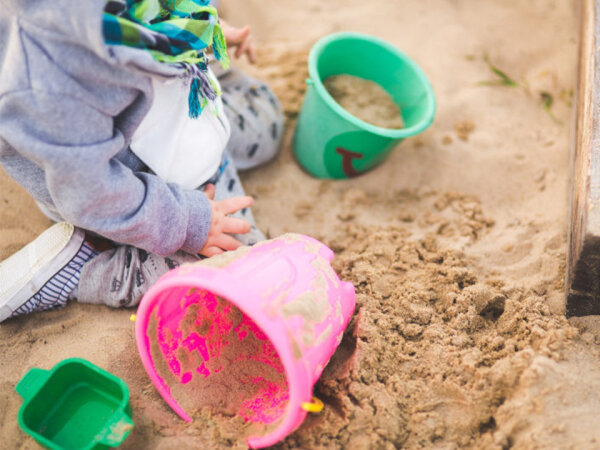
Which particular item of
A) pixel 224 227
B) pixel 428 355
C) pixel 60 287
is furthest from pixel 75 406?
pixel 428 355

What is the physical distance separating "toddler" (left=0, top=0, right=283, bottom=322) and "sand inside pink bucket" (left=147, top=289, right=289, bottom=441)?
171 millimetres

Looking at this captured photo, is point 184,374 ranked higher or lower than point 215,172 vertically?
lower

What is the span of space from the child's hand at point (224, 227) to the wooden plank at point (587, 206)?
0.79m

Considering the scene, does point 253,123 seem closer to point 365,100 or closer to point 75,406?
point 365,100

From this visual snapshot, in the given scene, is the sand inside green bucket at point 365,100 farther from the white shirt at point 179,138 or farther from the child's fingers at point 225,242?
the child's fingers at point 225,242

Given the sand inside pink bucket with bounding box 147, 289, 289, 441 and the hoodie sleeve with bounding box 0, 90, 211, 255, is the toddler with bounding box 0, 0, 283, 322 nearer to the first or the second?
the hoodie sleeve with bounding box 0, 90, 211, 255

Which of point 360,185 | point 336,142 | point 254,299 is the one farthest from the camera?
point 360,185

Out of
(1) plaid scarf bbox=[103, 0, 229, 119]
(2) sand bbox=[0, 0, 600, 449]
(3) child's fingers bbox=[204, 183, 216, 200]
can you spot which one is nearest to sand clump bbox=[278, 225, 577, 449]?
(2) sand bbox=[0, 0, 600, 449]

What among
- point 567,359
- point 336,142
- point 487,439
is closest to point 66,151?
point 336,142

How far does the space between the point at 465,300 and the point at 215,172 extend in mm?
748

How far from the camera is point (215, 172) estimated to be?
1.47 m

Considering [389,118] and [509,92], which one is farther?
[509,92]

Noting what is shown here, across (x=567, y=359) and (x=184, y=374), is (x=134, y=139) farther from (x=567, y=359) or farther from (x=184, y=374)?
(x=567, y=359)

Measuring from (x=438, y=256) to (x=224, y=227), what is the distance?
1.94 feet
